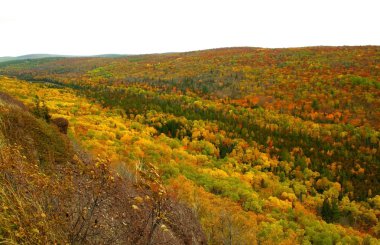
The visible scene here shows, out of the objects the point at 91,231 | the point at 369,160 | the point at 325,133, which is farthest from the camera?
the point at 325,133

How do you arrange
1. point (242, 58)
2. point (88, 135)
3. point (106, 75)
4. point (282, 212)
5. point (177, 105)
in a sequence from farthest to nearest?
point (106, 75) → point (242, 58) → point (177, 105) → point (282, 212) → point (88, 135)

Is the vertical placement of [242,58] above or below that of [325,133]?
above

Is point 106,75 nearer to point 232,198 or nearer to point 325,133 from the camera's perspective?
point 325,133

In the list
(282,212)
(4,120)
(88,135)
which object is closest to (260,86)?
(282,212)

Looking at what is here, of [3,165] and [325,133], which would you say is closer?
[3,165]

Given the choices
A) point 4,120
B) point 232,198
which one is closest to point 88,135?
point 232,198

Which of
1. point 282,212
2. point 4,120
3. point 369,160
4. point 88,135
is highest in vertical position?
point 4,120
